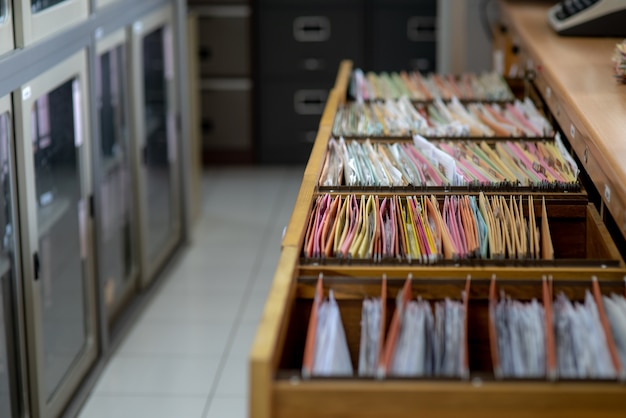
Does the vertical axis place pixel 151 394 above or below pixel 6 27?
below

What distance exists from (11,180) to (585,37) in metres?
2.08

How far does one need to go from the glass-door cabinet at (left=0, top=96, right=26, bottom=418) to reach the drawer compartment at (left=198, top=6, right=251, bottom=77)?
3908mm

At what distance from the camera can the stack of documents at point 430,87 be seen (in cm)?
353

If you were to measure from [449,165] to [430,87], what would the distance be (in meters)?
1.20

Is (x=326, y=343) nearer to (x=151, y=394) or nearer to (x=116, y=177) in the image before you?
(x=151, y=394)

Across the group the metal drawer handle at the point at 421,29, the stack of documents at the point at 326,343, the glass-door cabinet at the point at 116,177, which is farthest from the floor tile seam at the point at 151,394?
the metal drawer handle at the point at 421,29

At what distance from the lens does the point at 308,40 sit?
672 cm

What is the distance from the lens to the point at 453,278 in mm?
1933

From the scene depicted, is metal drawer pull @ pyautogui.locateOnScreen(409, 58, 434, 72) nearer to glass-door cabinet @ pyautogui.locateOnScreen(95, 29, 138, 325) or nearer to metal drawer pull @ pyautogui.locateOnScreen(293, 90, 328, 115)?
metal drawer pull @ pyautogui.locateOnScreen(293, 90, 328, 115)

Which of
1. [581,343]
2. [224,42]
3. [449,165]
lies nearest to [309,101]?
[224,42]

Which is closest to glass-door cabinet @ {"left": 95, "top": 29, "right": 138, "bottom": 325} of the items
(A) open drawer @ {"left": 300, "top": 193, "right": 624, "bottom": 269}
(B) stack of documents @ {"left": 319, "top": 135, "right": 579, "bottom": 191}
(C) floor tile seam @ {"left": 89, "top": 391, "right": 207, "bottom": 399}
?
(C) floor tile seam @ {"left": 89, "top": 391, "right": 207, "bottom": 399}

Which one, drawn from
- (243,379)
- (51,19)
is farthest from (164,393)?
(51,19)

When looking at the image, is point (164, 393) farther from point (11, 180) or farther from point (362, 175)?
point (362, 175)

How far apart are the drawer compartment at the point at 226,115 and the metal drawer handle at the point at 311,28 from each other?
0.46 m
